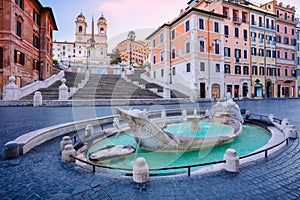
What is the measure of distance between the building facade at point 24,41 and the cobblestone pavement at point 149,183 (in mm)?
21528

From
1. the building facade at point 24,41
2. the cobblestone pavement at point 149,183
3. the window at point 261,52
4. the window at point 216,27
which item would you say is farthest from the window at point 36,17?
the window at point 261,52

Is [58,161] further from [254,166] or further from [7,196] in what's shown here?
[254,166]

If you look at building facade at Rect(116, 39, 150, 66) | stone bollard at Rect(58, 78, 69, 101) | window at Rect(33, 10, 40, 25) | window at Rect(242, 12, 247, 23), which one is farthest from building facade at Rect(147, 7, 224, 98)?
building facade at Rect(116, 39, 150, 66)

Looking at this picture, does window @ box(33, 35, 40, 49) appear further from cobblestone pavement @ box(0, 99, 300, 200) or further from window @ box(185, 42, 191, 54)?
cobblestone pavement @ box(0, 99, 300, 200)

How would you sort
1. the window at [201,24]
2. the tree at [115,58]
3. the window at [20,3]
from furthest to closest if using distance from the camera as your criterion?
the tree at [115,58] < the window at [201,24] < the window at [20,3]

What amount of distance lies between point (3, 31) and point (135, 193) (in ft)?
84.4

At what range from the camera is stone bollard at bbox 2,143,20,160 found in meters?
4.72

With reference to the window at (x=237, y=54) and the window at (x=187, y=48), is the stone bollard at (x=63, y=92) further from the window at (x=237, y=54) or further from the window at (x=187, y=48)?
the window at (x=237, y=54)

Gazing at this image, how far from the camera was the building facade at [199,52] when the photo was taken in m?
29.2

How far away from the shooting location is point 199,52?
1171 inches

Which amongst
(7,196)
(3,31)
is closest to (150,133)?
(7,196)

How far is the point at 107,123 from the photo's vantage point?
10266 millimetres

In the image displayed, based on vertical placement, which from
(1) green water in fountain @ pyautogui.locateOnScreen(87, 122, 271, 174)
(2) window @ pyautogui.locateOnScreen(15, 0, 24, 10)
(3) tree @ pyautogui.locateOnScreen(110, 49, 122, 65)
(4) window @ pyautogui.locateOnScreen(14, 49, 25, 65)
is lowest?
(1) green water in fountain @ pyautogui.locateOnScreen(87, 122, 271, 174)

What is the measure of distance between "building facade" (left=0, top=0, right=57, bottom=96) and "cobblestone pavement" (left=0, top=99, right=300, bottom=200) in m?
21.5
